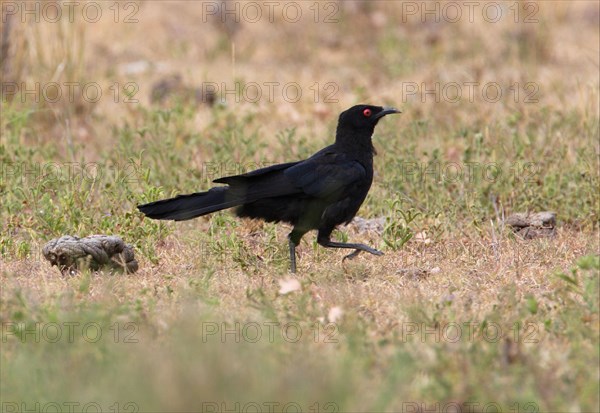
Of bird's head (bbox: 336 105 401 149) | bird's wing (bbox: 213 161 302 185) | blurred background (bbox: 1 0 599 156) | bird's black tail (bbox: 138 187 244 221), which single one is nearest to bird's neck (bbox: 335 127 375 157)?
bird's head (bbox: 336 105 401 149)

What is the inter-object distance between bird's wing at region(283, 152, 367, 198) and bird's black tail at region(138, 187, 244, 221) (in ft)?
1.18

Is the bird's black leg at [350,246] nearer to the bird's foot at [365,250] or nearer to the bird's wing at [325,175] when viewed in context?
the bird's foot at [365,250]

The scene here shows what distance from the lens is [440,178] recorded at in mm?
7191

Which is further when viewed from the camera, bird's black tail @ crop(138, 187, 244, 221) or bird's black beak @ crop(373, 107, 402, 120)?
bird's black beak @ crop(373, 107, 402, 120)

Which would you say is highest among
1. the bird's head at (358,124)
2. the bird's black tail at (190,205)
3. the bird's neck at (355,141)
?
the bird's head at (358,124)

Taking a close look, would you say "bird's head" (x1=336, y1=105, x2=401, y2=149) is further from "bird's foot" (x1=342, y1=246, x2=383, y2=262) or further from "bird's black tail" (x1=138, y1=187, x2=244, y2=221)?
"bird's black tail" (x1=138, y1=187, x2=244, y2=221)

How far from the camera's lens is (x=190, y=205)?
5.56 m

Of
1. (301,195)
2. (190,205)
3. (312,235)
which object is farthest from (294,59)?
(190,205)

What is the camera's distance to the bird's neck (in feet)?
19.8

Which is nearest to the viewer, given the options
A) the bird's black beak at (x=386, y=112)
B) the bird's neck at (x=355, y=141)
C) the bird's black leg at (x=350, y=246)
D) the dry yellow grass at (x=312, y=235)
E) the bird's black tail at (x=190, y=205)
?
the dry yellow grass at (x=312, y=235)

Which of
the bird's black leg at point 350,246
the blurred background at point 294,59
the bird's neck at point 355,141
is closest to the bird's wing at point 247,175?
the bird's neck at point 355,141

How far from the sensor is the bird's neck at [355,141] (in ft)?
19.8

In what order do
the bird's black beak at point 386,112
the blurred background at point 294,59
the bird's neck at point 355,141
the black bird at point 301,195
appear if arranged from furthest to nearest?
the blurred background at point 294,59
the bird's black beak at point 386,112
the bird's neck at point 355,141
the black bird at point 301,195

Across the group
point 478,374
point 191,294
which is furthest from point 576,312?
point 191,294
